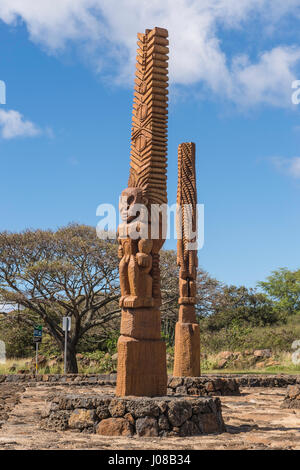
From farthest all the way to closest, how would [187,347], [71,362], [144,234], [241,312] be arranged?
1. [241,312]
2. [71,362]
3. [187,347]
4. [144,234]

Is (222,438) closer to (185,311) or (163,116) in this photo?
(163,116)

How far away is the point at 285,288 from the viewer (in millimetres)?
38188

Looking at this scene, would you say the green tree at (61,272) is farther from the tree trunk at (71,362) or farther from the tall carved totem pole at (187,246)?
the tall carved totem pole at (187,246)

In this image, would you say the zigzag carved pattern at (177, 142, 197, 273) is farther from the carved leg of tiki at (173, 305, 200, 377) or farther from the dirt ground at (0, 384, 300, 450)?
the dirt ground at (0, 384, 300, 450)

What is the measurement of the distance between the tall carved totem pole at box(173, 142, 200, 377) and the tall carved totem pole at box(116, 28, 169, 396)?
4939mm

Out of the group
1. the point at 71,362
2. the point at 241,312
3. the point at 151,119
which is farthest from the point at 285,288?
the point at 151,119

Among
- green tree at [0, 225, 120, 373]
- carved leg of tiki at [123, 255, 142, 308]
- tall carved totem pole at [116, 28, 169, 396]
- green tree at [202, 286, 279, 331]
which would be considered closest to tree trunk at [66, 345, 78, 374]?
green tree at [0, 225, 120, 373]

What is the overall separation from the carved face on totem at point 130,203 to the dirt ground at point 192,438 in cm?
299

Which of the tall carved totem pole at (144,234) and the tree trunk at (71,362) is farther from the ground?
the tall carved totem pole at (144,234)

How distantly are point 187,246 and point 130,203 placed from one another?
5.51 meters

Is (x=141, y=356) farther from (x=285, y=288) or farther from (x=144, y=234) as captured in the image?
(x=285, y=288)

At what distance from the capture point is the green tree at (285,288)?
3681cm

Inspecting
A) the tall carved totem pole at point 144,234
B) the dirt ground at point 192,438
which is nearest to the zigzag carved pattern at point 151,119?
the tall carved totem pole at point 144,234

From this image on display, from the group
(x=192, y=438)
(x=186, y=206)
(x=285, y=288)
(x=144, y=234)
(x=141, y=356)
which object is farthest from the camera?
(x=285, y=288)
